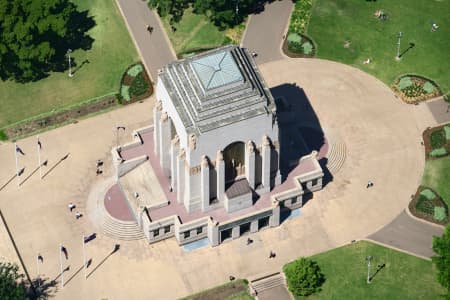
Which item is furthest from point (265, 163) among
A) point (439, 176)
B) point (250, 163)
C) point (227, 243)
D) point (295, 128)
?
point (439, 176)

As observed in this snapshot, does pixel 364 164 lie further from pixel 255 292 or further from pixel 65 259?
pixel 65 259

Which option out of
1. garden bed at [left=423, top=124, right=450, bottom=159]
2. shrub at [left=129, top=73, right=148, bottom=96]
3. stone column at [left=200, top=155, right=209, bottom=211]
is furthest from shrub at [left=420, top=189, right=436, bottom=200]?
shrub at [left=129, top=73, right=148, bottom=96]

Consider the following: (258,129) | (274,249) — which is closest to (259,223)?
(274,249)

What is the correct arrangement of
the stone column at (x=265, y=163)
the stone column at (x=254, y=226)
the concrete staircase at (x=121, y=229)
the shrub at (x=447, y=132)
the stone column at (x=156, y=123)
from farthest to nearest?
the shrub at (x=447, y=132)
the concrete staircase at (x=121, y=229)
the stone column at (x=254, y=226)
the stone column at (x=156, y=123)
the stone column at (x=265, y=163)

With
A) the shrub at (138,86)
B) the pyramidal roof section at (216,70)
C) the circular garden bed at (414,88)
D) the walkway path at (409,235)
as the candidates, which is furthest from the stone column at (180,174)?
the circular garden bed at (414,88)

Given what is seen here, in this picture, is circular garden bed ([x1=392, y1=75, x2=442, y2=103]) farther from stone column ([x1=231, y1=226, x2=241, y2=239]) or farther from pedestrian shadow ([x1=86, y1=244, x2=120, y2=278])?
pedestrian shadow ([x1=86, y1=244, x2=120, y2=278])

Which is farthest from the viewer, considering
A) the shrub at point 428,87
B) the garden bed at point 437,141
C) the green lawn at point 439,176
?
the shrub at point 428,87

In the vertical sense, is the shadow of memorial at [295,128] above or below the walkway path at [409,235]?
above

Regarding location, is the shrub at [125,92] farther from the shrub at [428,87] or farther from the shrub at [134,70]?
the shrub at [428,87]
